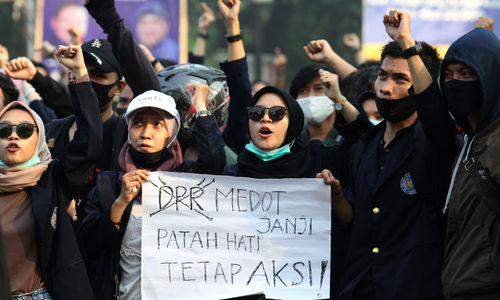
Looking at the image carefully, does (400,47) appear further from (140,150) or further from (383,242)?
(140,150)

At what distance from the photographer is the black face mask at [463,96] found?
154 inches

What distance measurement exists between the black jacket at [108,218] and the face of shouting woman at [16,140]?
436 millimetres

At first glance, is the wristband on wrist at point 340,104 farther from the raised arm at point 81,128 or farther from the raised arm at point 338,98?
the raised arm at point 81,128

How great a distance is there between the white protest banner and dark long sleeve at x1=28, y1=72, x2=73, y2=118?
1876mm

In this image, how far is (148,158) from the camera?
4555mm

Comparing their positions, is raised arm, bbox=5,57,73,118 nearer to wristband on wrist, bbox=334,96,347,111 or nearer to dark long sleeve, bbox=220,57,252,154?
dark long sleeve, bbox=220,57,252,154

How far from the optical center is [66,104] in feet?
20.2

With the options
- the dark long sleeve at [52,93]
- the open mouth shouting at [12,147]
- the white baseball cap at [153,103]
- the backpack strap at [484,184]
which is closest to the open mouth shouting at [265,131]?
the white baseball cap at [153,103]

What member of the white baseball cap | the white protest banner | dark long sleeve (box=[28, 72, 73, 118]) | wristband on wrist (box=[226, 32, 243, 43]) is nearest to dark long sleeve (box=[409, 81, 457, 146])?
the white protest banner

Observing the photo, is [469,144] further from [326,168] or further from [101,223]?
[101,223]

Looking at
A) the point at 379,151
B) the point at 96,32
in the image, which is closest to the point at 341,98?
the point at 379,151

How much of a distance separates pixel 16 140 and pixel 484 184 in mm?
2540

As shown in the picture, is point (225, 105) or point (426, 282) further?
point (225, 105)

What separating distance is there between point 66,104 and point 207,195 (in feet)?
6.75
